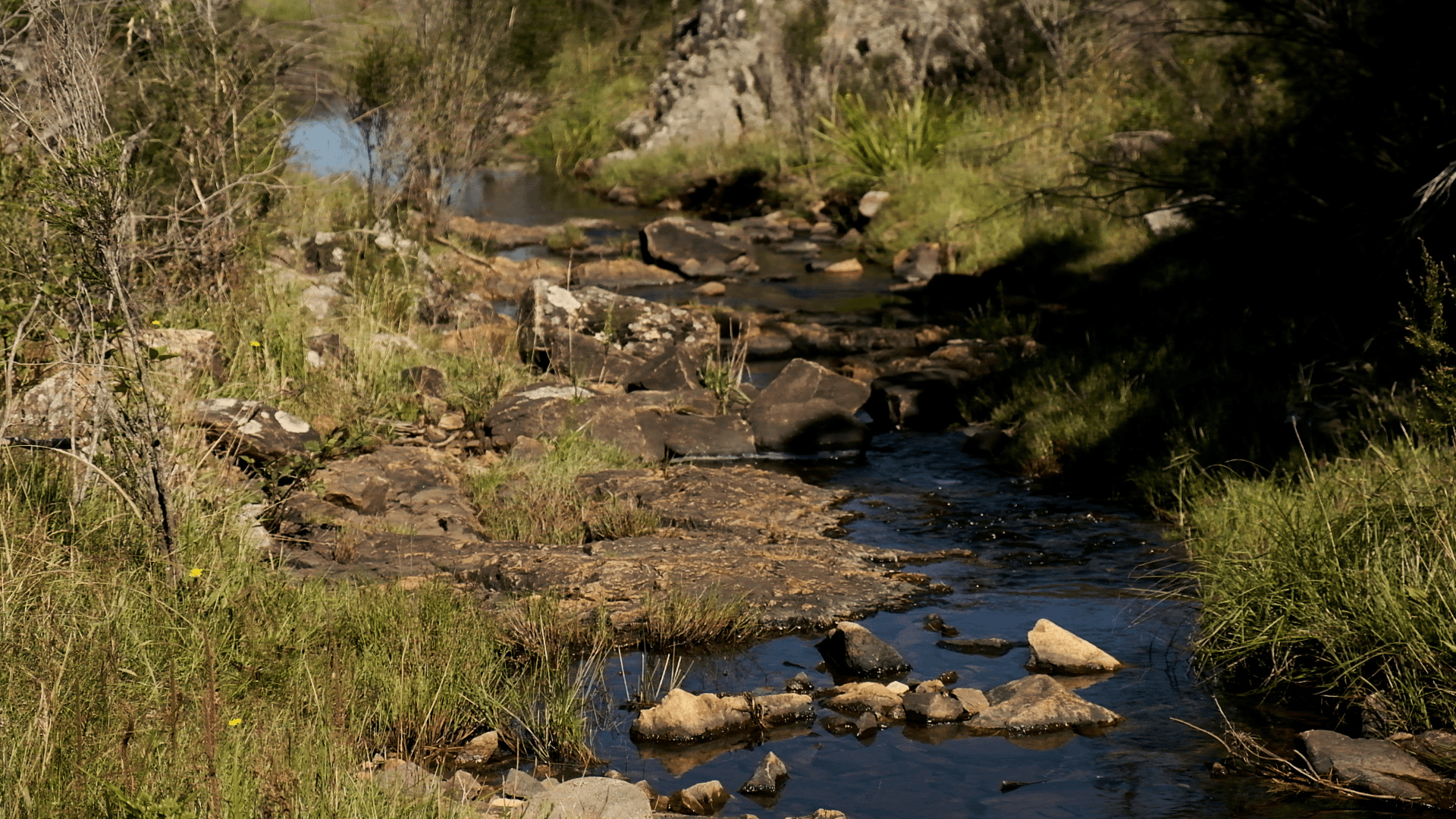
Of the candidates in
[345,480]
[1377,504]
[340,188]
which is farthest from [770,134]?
[1377,504]

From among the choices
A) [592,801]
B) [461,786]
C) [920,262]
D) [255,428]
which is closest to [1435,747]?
[592,801]

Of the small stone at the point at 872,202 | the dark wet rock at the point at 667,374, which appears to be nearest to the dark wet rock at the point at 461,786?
the dark wet rock at the point at 667,374

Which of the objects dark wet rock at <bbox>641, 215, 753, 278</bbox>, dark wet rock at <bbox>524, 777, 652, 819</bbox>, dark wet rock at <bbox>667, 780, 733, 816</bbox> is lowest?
dark wet rock at <bbox>641, 215, 753, 278</bbox>

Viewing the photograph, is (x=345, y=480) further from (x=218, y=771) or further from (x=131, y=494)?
(x=218, y=771)

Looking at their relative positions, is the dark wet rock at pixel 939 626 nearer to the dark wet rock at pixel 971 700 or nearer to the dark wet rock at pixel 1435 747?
the dark wet rock at pixel 971 700

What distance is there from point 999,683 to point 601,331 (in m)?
5.83

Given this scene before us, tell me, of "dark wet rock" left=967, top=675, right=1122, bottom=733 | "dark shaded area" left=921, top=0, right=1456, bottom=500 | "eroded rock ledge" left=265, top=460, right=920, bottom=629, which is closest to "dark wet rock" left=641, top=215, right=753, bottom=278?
"dark shaded area" left=921, top=0, right=1456, bottom=500

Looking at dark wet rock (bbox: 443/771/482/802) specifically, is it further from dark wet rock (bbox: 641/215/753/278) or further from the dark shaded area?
dark wet rock (bbox: 641/215/753/278)

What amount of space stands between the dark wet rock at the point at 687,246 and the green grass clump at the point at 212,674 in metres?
10.4

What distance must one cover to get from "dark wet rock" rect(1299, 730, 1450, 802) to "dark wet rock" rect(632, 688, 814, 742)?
1.71 meters

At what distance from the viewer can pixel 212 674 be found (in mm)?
3041

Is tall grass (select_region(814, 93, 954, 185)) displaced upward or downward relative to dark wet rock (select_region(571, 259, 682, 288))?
upward

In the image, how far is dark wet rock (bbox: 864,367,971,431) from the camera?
32.0ft

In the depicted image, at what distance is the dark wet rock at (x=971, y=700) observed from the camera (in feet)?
16.1
